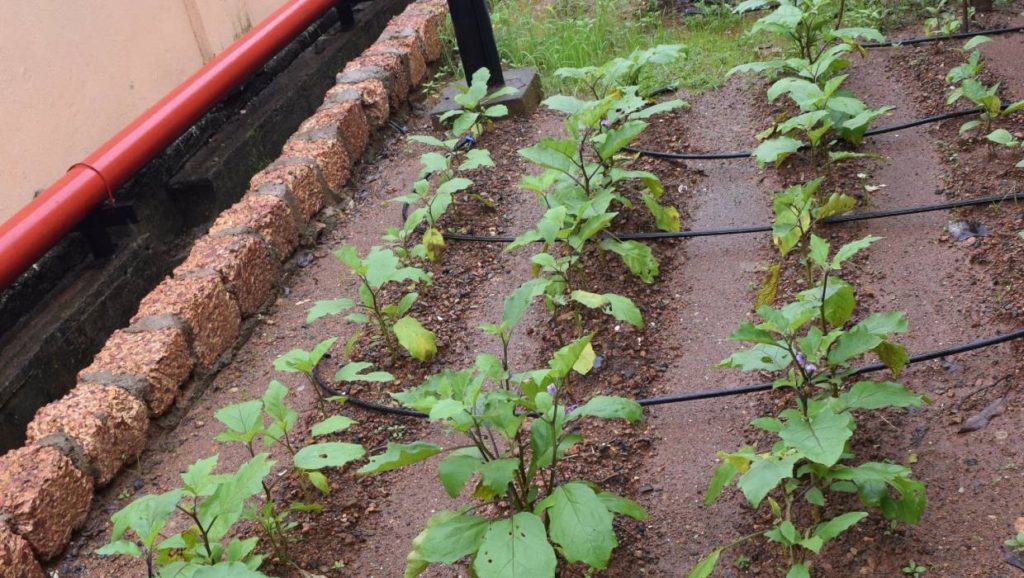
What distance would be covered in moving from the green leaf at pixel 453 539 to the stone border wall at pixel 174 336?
51.4 inches

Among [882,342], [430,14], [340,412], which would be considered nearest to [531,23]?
[430,14]

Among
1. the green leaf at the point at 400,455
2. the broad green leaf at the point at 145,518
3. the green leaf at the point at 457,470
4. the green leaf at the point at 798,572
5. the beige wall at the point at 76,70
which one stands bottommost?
the green leaf at the point at 798,572

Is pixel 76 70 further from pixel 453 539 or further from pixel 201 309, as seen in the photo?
pixel 453 539

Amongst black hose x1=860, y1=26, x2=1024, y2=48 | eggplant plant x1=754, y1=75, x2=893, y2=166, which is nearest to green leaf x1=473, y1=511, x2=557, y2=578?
eggplant plant x1=754, y1=75, x2=893, y2=166

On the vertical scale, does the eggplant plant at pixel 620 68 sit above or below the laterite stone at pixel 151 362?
above

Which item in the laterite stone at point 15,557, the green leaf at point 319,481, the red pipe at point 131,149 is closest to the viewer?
the laterite stone at point 15,557

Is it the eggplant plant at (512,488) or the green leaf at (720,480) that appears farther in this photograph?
the green leaf at (720,480)

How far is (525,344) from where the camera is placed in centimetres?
379

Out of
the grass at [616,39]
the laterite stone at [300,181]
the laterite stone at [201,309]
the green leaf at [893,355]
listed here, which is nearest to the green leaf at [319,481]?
the laterite stone at [201,309]

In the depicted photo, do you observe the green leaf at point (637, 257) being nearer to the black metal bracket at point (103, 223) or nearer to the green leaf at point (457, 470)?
the green leaf at point (457, 470)

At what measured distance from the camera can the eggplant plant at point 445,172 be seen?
427 cm

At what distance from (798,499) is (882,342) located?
19.7 inches

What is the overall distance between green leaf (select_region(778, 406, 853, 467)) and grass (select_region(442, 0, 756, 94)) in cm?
339

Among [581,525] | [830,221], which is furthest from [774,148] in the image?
[581,525]
